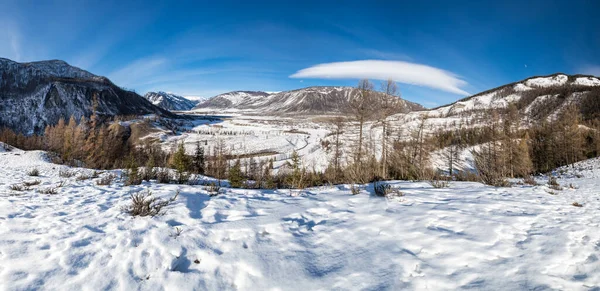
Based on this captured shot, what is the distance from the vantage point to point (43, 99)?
96.9 m

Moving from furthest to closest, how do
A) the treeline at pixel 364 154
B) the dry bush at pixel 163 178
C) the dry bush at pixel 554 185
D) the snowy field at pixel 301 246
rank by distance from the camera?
the treeline at pixel 364 154 → the dry bush at pixel 163 178 → the dry bush at pixel 554 185 → the snowy field at pixel 301 246

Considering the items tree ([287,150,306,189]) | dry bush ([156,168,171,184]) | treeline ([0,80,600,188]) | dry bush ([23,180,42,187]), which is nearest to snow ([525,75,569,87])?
treeline ([0,80,600,188])

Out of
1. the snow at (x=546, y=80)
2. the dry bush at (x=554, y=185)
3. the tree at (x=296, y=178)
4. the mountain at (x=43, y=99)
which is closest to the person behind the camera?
the dry bush at (x=554, y=185)

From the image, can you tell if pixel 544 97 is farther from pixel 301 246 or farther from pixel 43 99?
pixel 43 99

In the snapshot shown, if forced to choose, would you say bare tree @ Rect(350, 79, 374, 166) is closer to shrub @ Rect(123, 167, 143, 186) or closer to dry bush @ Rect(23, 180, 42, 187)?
shrub @ Rect(123, 167, 143, 186)

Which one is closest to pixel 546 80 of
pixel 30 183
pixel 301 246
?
pixel 301 246

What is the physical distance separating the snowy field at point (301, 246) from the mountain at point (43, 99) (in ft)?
301

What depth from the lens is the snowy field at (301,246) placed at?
2.73 m

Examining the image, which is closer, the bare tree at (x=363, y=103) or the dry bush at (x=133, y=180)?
the dry bush at (x=133, y=180)

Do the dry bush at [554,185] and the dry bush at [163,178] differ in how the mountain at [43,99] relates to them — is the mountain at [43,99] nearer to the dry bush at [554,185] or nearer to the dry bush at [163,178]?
the dry bush at [163,178]

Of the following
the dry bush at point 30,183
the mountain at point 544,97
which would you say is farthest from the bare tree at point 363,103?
Result: the mountain at point 544,97

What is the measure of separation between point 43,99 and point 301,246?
135658mm

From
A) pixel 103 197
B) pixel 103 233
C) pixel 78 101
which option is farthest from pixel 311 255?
pixel 78 101

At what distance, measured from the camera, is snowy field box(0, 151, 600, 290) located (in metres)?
2.73
